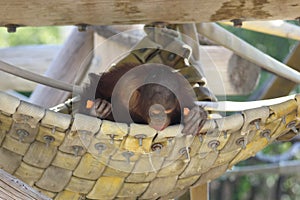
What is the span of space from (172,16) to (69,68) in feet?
3.33

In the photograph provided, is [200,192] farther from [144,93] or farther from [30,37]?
[30,37]

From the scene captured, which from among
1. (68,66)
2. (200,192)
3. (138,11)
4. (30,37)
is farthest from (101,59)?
(30,37)

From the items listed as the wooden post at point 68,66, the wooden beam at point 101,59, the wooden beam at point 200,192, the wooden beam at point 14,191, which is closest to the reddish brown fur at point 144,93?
the wooden beam at point 200,192

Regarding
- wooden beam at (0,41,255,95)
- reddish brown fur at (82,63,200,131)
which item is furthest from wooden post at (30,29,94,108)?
reddish brown fur at (82,63,200,131)

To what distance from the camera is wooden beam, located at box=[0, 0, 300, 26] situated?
4.68 feet

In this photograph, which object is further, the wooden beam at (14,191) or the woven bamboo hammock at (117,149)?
the woven bamboo hammock at (117,149)

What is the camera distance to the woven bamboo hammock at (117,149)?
1.38m

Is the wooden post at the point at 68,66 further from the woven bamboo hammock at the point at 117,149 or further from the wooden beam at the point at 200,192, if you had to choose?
the woven bamboo hammock at the point at 117,149

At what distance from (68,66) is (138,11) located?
105 cm

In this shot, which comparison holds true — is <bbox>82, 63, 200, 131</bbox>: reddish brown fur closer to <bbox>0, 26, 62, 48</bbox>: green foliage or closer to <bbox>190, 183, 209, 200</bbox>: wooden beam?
<bbox>190, 183, 209, 200</bbox>: wooden beam

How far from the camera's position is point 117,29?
246cm

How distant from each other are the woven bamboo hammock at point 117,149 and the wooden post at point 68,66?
877 millimetres

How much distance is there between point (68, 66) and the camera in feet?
8.14

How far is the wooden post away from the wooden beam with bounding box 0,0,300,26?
866 mm
